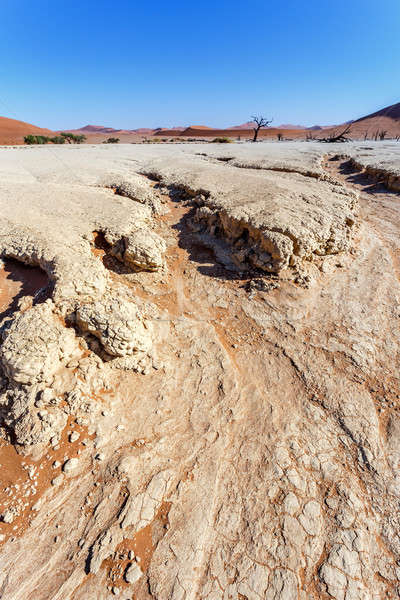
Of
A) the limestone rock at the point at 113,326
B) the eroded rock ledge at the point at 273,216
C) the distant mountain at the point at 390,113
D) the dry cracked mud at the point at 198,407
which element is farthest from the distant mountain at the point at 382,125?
the limestone rock at the point at 113,326

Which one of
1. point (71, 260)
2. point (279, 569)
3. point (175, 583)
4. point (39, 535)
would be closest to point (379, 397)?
point (279, 569)

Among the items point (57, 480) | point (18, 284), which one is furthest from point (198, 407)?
point (18, 284)

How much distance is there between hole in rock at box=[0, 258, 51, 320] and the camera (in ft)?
12.5

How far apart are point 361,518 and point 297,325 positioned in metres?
2.46

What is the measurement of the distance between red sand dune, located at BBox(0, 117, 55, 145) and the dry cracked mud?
41.6 m

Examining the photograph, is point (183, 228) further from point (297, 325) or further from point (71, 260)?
point (297, 325)

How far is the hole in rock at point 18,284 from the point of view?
3.81m

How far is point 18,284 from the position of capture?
164 inches

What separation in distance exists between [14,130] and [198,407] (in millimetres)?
54784

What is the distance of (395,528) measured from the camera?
2.38 m

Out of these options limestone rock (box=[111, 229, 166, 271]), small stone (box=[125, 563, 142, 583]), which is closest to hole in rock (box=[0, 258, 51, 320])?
limestone rock (box=[111, 229, 166, 271])

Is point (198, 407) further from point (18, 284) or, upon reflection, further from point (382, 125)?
point (382, 125)

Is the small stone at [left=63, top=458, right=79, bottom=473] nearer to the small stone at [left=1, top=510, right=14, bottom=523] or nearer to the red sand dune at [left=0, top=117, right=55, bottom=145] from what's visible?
the small stone at [left=1, top=510, right=14, bottom=523]

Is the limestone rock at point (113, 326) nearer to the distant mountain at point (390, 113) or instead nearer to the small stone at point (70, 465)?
the small stone at point (70, 465)
